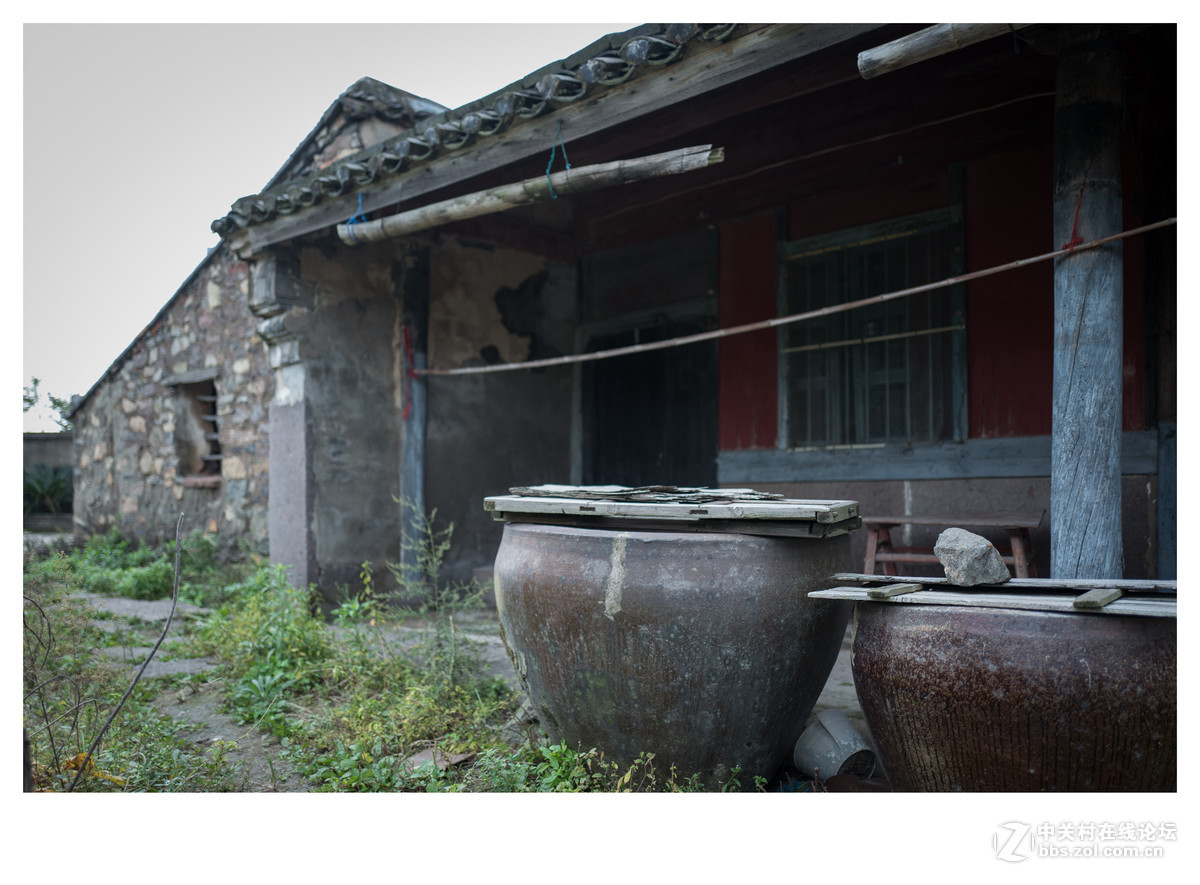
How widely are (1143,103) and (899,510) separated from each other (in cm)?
230

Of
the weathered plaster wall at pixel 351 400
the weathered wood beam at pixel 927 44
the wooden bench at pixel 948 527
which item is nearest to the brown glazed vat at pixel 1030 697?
the weathered wood beam at pixel 927 44

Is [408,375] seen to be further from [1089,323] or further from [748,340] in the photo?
[1089,323]

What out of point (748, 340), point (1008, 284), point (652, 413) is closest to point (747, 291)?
point (748, 340)

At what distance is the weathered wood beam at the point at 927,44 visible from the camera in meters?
2.47

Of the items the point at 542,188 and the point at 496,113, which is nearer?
the point at 542,188

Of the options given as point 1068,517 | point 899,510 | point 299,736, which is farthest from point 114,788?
point 899,510

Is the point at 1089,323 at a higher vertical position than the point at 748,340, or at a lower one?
lower

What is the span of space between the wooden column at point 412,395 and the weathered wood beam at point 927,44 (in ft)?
12.6

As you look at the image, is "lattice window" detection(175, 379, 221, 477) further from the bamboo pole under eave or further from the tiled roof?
the bamboo pole under eave

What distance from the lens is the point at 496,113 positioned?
3871 millimetres

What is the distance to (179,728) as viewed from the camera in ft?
11.0

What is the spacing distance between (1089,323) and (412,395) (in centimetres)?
426

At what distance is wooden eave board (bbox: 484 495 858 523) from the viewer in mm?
2367
